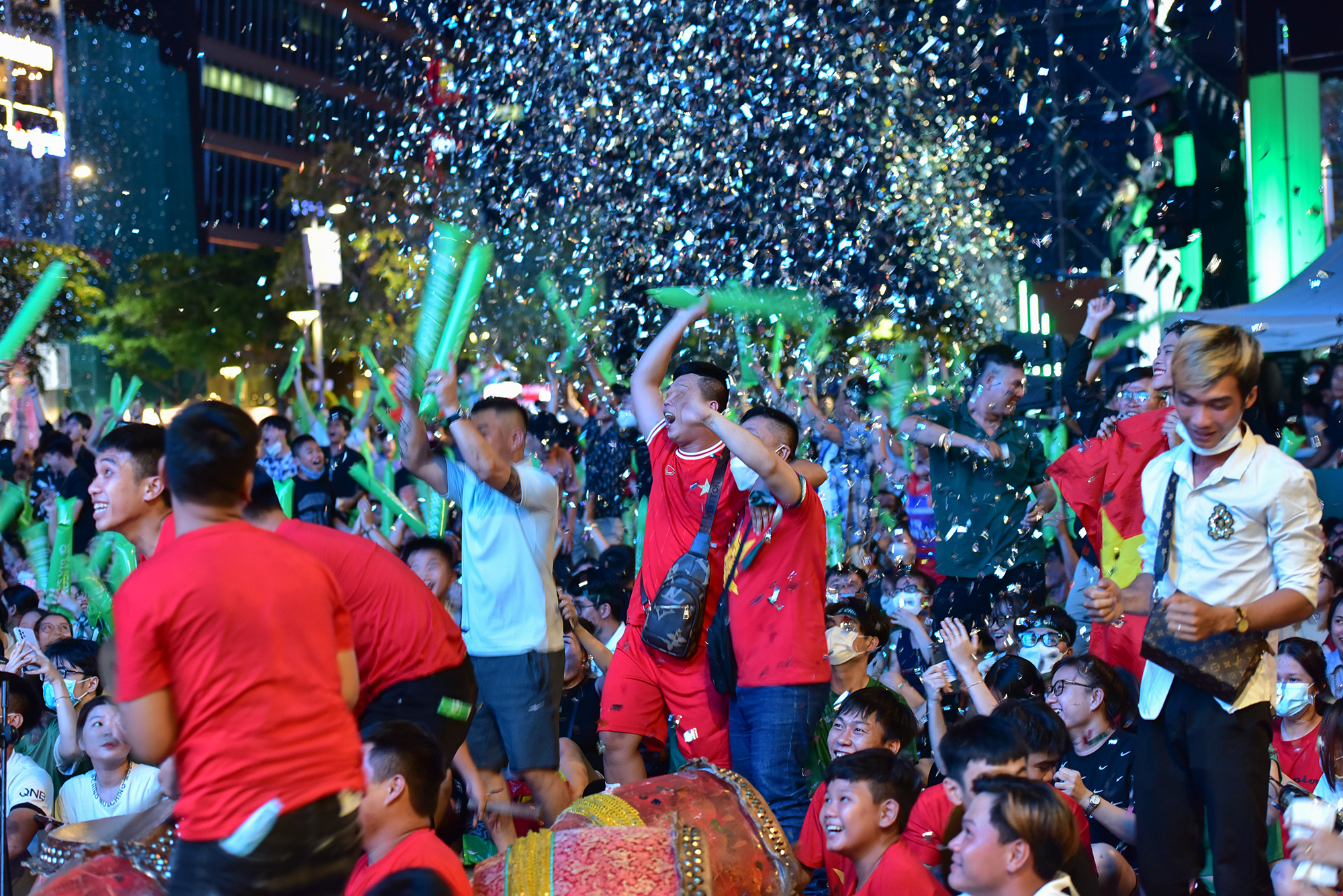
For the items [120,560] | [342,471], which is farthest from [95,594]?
[342,471]

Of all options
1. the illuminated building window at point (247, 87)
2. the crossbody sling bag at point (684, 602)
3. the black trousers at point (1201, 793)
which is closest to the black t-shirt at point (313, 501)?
the crossbody sling bag at point (684, 602)

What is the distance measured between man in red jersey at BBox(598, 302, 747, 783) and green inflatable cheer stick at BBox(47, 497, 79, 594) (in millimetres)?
5245

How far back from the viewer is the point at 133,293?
35156 mm

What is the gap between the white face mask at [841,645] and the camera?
582 cm

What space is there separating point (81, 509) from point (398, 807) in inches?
296

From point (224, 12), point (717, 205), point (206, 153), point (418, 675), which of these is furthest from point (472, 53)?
point (224, 12)

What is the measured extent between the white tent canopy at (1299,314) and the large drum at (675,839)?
18.2 feet

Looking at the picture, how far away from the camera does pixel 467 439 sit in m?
5.03

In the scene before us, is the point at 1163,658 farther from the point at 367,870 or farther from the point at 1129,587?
the point at 367,870

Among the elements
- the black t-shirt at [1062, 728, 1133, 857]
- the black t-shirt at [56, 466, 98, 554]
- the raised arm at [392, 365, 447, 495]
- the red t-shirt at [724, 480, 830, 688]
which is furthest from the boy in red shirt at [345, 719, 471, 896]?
the black t-shirt at [56, 466, 98, 554]

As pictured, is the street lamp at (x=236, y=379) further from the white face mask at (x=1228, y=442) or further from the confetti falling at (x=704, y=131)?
the white face mask at (x=1228, y=442)

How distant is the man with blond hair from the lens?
3457 millimetres

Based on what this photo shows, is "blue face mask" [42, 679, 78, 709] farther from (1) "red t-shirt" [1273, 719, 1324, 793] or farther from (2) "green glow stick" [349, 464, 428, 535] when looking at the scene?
(1) "red t-shirt" [1273, 719, 1324, 793]

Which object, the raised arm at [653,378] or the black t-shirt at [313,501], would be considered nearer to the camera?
the raised arm at [653,378]
